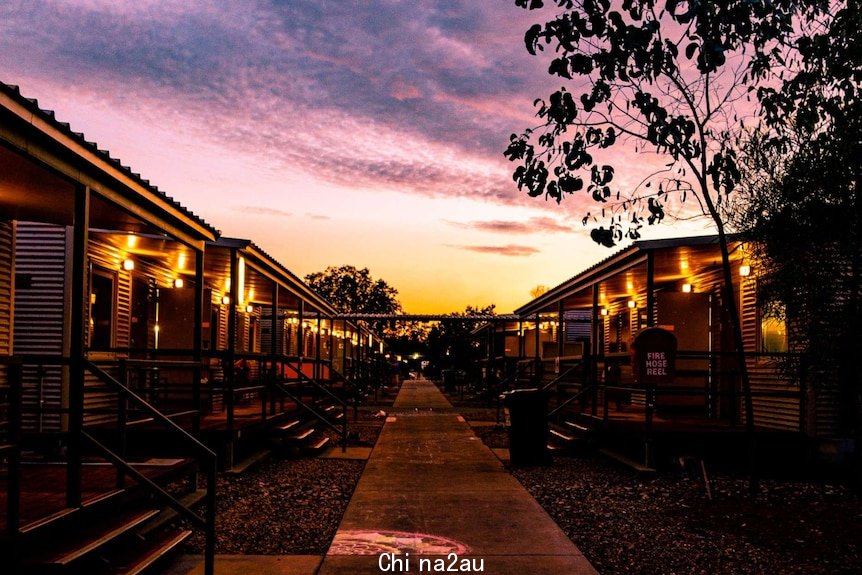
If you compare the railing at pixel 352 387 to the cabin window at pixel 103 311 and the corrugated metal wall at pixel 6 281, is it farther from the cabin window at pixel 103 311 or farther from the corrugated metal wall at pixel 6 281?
the corrugated metal wall at pixel 6 281

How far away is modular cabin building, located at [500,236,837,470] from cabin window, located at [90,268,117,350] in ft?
23.3

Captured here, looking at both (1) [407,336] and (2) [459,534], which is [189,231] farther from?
(1) [407,336]

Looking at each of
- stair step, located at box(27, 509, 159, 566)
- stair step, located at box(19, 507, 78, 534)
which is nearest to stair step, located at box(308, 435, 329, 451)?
stair step, located at box(27, 509, 159, 566)

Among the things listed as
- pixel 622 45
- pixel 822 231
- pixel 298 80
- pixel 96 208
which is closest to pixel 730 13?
pixel 622 45

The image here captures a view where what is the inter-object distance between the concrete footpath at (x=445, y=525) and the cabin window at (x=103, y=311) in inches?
182

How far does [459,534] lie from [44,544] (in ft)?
11.9

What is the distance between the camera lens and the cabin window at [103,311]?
42.6 ft

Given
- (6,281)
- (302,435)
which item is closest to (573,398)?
(302,435)

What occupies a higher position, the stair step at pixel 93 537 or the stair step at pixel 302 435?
the stair step at pixel 93 537

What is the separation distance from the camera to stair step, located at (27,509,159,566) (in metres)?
4.77

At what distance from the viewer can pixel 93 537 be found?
17.6 ft

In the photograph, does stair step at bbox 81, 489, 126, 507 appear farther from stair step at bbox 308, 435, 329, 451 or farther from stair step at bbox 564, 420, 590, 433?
stair step at bbox 564, 420, 590, 433

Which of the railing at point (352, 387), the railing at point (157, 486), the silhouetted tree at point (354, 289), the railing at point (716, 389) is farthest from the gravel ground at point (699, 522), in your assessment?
the silhouetted tree at point (354, 289)

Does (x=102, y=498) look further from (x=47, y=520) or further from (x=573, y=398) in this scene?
(x=573, y=398)
